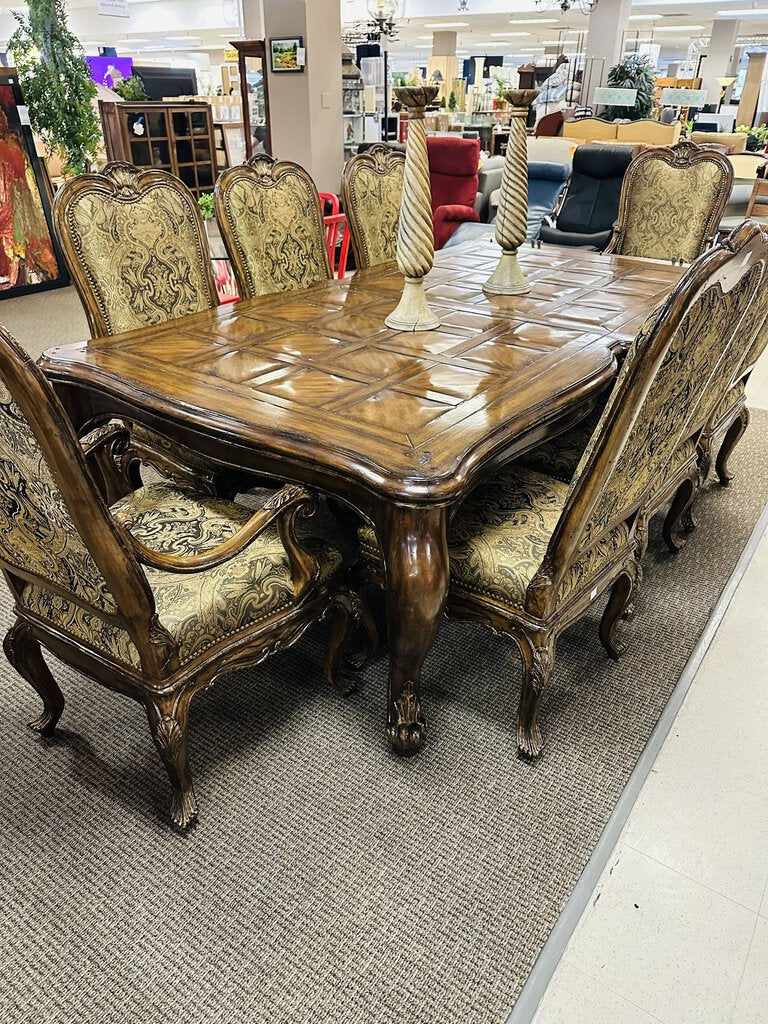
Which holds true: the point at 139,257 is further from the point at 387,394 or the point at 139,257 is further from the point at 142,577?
the point at 142,577

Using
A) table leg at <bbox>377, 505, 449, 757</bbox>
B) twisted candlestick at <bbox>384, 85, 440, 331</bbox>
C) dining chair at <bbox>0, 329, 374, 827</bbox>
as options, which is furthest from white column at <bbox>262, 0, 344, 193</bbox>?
table leg at <bbox>377, 505, 449, 757</bbox>

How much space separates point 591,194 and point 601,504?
467 centimetres

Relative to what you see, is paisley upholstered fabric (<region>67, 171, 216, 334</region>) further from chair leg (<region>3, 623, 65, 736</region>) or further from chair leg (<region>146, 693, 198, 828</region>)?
chair leg (<region>146, 693, 198, 828</region>)

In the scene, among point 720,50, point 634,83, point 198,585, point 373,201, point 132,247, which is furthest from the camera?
point 720,50

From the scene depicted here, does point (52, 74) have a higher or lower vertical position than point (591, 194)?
higher

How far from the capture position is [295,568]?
4.96 ft

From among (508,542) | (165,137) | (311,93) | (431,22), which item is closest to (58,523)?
(508,542)

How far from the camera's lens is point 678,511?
2.36 meters

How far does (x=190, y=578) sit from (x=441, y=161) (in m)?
5.06

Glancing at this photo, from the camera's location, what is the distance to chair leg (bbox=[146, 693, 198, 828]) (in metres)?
1.34

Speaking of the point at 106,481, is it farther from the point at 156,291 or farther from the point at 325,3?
the point at 325,3

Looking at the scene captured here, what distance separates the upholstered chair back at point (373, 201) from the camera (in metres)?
2.86

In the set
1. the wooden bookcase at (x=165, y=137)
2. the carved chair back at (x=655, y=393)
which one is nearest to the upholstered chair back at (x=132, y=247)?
the carved chair back at (x=655, y=393)

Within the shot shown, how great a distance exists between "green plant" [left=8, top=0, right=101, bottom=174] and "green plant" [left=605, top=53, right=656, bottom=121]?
6922 millimetres
